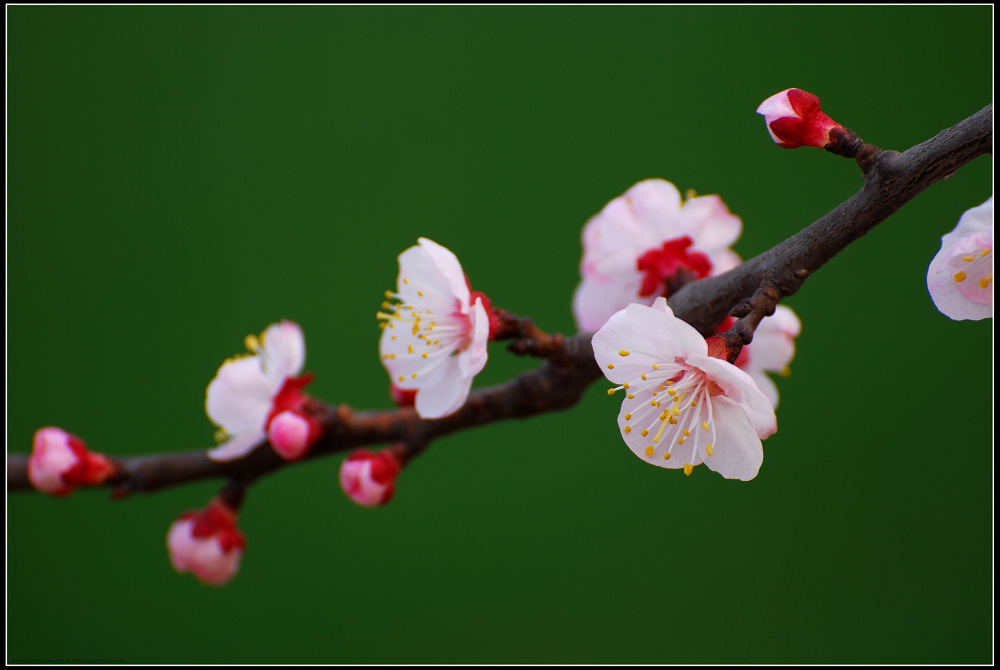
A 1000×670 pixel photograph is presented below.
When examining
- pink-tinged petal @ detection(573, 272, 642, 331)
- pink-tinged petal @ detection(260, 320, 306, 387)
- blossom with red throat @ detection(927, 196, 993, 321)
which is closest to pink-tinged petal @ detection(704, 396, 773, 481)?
blossom with red throat @ detection(927, 196, 993, 321)

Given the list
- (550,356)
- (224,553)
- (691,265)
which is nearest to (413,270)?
(550,356)

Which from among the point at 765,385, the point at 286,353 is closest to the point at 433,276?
the point at 286,353

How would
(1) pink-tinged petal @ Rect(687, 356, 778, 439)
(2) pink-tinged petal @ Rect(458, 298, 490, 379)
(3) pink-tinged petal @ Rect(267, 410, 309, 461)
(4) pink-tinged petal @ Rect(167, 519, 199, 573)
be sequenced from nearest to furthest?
(1) pink-tinged petal @ Rect(687, 356, 778, 439), (2) pink-tinged petal @ Rect(458, 298, 490, 379), (3) pink-tinged petal @ Rect(267, 410, 309, 461), (4) pink-tinged petal @ Rect(167, 519, 199, 573)

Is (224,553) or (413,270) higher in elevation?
(413,270)

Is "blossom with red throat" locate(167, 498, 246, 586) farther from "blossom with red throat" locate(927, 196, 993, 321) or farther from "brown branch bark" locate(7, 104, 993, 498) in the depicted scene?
"blossom with red throat" locate(927, 196, 993, 321)

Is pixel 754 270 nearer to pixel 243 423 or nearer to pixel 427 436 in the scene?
pixel 427 436

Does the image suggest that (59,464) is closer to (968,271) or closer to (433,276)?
(433,276)

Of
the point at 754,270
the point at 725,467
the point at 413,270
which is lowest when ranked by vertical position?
the point at 725,467
